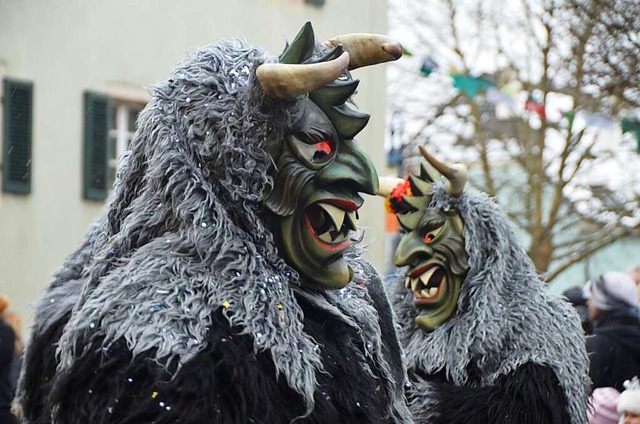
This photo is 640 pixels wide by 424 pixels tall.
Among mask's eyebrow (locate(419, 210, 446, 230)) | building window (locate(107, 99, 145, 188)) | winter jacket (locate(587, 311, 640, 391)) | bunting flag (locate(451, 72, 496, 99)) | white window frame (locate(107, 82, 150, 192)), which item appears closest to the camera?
mask's eyebrow (locate(419, 210, 446, 230))

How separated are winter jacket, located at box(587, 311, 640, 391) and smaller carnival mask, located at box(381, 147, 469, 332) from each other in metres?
1.23

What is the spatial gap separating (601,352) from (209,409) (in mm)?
3955

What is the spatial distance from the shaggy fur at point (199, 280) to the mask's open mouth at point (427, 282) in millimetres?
2086

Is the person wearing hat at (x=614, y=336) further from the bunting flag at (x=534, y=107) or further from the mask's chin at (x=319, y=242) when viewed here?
the bunting flag at (x=534, y=107)

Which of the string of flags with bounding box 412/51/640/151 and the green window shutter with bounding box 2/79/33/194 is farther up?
the string of flags with bounding box 412/51/640/151

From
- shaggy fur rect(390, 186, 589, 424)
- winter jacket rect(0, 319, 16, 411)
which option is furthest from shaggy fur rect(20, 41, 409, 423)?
winter jacket rect(0, 319, 16, 411)

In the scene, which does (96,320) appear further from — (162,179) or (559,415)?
(559,415)

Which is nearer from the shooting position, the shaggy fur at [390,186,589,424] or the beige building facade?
the shaggy fur at [390,186,589,424]

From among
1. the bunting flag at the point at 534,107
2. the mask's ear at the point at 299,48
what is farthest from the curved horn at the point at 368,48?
the bunting flag at the point at 534,107

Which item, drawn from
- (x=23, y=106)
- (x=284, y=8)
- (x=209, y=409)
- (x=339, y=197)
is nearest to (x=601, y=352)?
(x=339, y=197)

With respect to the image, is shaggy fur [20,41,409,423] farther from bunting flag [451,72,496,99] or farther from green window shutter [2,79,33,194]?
bunting flag [451,72,496,99]

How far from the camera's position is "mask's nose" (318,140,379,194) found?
297cm

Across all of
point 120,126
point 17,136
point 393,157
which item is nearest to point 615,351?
point 17,136

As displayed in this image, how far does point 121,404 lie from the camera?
103 inches
